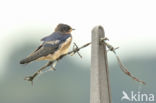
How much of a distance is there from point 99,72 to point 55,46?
0.75 ft

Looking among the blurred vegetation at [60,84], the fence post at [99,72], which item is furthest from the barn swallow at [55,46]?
the blurred vegetation at [60,84]

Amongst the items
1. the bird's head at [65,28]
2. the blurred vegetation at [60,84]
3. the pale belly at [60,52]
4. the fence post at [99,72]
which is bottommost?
the fence post at [99,72]

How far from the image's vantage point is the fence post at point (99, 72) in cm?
167

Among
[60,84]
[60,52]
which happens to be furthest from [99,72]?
[60,84]

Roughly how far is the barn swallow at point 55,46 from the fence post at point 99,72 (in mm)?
122

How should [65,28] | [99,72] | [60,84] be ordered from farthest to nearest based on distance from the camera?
1. [60,84]
2. [65,28]
3. [99,72]

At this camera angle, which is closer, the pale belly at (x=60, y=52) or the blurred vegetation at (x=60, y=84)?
the pale belly at (x=60, y=52)

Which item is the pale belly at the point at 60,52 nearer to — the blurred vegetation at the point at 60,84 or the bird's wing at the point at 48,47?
the bird's wing at the point at 48,47

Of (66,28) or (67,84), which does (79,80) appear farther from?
(66,28)

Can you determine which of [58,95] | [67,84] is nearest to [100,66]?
[58,95]

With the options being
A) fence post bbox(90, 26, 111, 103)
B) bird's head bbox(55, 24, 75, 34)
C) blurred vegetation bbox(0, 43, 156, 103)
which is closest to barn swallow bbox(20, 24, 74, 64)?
bird's head bbox(55, 24, 75, 34)

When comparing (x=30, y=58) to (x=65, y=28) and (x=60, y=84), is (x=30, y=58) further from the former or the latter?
Result: (x=60, y=84)

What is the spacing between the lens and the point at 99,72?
1.68m

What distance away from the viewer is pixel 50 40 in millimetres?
1807
